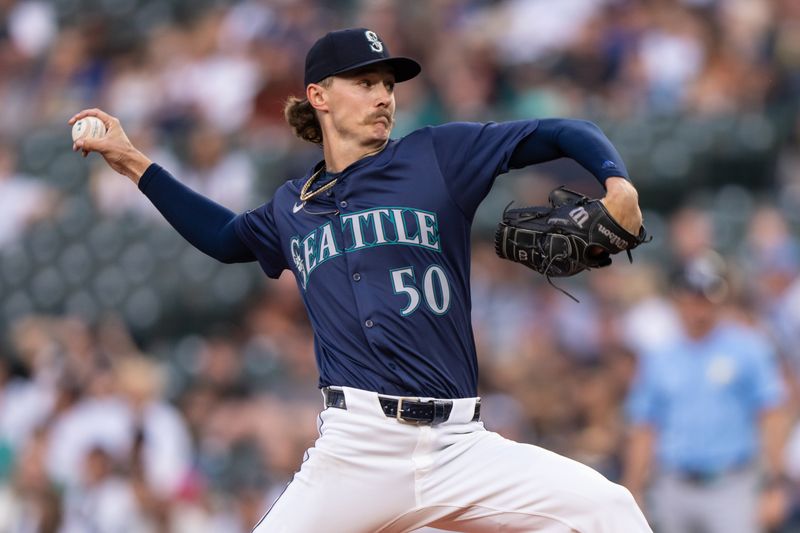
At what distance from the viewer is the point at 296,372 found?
A: 8695 millimetres

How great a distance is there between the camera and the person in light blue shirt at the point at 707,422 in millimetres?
6773

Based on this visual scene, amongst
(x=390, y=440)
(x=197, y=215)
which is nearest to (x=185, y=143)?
(x=197, y=215)

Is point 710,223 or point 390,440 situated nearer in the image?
point 390,440

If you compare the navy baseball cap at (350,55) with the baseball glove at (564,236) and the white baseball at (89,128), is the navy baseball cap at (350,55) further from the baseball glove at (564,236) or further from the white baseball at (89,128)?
the white baseball at (89,128)

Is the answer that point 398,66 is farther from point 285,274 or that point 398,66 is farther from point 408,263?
point 285,274

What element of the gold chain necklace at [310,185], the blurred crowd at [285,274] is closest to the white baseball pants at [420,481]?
the gold chain necklace at [310,185]

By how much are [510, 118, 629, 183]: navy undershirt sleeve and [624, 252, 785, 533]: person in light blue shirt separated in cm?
314

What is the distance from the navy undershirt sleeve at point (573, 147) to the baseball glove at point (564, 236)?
0.11m

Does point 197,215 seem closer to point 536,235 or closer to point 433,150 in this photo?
point 433,150

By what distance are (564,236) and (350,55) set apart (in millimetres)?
904

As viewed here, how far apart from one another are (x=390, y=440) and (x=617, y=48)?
23.1 feet

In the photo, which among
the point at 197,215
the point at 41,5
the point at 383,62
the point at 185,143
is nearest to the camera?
the point at 383,62

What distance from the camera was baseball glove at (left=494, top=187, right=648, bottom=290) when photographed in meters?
3.76

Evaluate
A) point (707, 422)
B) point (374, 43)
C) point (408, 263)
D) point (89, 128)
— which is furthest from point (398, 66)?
point (707, 422)
